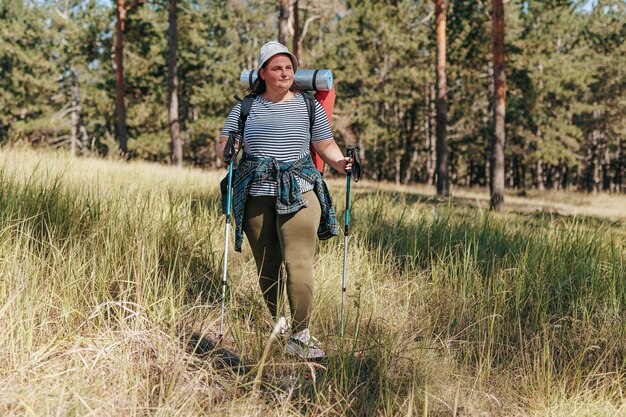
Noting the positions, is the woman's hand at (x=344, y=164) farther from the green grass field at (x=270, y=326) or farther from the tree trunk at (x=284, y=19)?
the tree trunk at (x=284, y=19)

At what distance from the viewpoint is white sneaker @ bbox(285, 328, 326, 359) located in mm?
2997

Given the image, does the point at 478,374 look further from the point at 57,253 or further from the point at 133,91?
the point at 133,91

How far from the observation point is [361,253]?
15.8 ft

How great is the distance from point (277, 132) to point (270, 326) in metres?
1.30

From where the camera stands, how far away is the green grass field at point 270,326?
252 cm

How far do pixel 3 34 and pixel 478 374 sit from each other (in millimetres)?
40383

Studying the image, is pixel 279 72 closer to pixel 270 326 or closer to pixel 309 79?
pixel 309 79

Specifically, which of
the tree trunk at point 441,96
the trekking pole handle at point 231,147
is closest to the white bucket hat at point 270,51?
the trekking pole handle at point 231,147

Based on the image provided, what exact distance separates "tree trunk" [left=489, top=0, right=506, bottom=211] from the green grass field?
354 inches

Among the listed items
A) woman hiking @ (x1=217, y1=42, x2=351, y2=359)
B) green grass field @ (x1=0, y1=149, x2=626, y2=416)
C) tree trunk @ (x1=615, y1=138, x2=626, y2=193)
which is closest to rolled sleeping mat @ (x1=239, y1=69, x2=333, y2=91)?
woman hiking @ (x1=217, y1=42, x2=351, y2=359)

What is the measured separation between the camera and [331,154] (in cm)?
348

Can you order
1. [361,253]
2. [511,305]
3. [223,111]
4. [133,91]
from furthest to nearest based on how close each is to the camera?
[223,111] → [133,91] → [361,253] → [511,305]

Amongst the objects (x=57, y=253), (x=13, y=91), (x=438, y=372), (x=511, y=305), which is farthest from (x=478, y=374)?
(x=13, y=91)

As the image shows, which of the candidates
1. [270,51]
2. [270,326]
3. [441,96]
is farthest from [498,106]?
[270,326]
